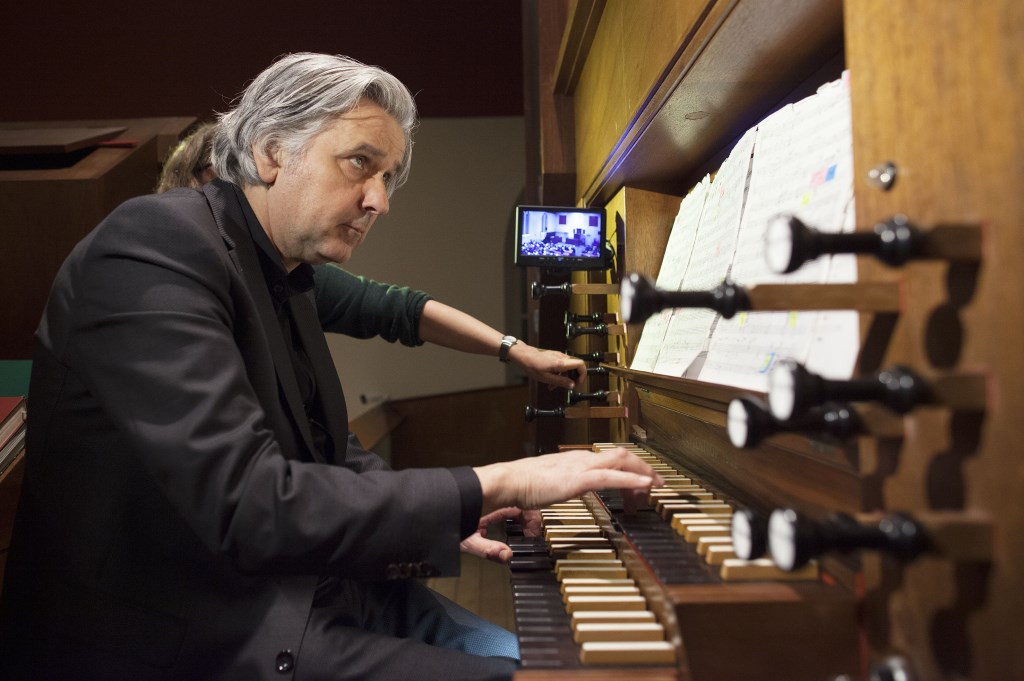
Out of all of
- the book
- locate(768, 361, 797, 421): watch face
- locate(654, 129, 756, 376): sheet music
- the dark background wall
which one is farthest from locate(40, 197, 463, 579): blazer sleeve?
the dark background wall

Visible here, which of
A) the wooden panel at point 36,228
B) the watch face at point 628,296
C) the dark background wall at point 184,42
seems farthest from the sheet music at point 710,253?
the dark background wall at point 184,42

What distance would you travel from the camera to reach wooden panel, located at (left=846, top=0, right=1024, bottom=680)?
0.55m

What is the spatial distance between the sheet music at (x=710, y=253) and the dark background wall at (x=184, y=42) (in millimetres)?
4328

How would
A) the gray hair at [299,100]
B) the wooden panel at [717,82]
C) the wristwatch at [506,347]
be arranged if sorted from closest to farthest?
the wooden panel at [717,82], the gray hair at [299,100], the wristwatch at [506,347]

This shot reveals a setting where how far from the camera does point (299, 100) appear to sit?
1.37m

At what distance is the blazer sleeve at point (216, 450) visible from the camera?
0.94 metres

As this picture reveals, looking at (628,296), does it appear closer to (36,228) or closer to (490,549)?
(490,549)

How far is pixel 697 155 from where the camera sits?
194 centimetres

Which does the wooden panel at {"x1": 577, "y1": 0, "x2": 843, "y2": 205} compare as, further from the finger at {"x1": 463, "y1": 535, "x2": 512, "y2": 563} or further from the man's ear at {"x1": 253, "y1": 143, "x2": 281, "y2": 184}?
the finger at {"x1": 463, "y1": 535, "x2": 512, "y2": 563}

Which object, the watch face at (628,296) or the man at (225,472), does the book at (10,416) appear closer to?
the man at (225,472)

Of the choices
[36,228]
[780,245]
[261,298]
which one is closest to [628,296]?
[780,245]

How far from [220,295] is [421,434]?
418cm

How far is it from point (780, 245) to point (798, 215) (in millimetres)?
583

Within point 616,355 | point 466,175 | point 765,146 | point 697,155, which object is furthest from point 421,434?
point 765,146
